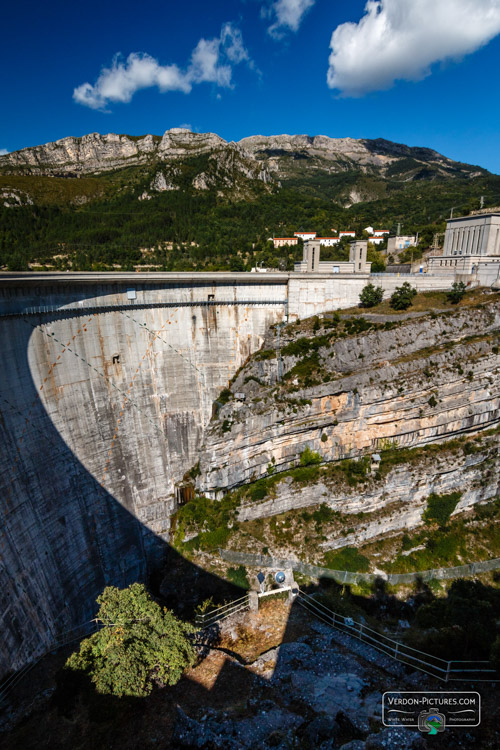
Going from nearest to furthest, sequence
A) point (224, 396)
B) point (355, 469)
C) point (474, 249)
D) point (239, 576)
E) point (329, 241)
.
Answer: point (239, 576) < point (355, 469) < point (224, 396) < point (474, 249) < point (329, 241)

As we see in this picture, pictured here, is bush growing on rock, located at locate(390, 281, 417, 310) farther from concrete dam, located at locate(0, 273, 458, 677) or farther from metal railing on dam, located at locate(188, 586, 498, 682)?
metal railing on dam, located at locate(188, 586, 498, 682)

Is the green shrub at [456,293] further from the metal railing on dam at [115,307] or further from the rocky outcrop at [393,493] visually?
the metal railing on dam at [115,307]

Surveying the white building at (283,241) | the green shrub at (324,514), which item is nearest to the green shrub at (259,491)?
the green shrub at (324,514)

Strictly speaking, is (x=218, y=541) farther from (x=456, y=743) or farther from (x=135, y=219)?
(x=135, y=219)

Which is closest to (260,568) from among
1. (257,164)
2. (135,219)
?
(135,219)

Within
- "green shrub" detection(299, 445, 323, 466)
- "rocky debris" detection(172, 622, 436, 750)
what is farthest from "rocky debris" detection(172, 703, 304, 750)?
"green shrub" detection(299, 445, 323, 466)

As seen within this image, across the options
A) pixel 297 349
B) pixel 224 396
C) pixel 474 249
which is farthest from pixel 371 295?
pixel 474 249

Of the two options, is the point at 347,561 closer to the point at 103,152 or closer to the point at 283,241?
the point at 283,241

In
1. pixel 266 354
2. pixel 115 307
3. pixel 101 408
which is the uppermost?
pixel 115 307
